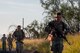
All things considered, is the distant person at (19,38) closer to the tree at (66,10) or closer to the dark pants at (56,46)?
the dark pants at (56,46)

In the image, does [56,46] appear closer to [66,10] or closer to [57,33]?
[57,33]

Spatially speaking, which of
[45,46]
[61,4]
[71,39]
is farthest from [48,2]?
[71,39]

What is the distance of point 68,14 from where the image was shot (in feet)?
212

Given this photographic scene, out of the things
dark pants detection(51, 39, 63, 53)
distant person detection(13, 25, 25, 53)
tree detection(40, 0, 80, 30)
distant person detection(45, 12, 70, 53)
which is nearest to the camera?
distant person detection(45, 12, 70, 53)

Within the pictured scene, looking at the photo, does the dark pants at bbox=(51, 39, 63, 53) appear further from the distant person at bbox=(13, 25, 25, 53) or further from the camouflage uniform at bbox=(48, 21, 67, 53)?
the distant person at bbox=(13, 25, 25, 53)

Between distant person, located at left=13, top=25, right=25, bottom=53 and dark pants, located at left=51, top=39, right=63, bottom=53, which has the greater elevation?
dark pants, located at left=51, top=39, right=63, bottom=53

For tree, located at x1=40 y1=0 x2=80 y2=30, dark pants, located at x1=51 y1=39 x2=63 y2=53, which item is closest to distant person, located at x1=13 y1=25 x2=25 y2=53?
dark pants, located at x1=51 y1=39 x2=63 y2=53

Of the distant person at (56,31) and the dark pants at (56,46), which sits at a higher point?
the distant person at (56,31)

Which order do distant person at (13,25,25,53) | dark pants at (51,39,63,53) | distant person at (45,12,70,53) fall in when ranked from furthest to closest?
distant person at (13,25,25,53) → dark pants at (51,39,63,53) → distant person at (45,12,70,53)

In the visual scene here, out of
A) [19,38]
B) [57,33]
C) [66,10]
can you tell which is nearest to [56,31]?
[57,33]

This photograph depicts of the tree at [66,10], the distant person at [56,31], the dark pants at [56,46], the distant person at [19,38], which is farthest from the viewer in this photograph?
the tree at [66,10]

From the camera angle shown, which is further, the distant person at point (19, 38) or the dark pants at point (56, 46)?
the distant person at point (19, 38)

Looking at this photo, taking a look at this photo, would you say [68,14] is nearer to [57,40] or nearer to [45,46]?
[45,46]

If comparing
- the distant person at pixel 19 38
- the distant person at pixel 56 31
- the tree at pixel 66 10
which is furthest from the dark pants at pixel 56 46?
the tree at pixel 66 10
